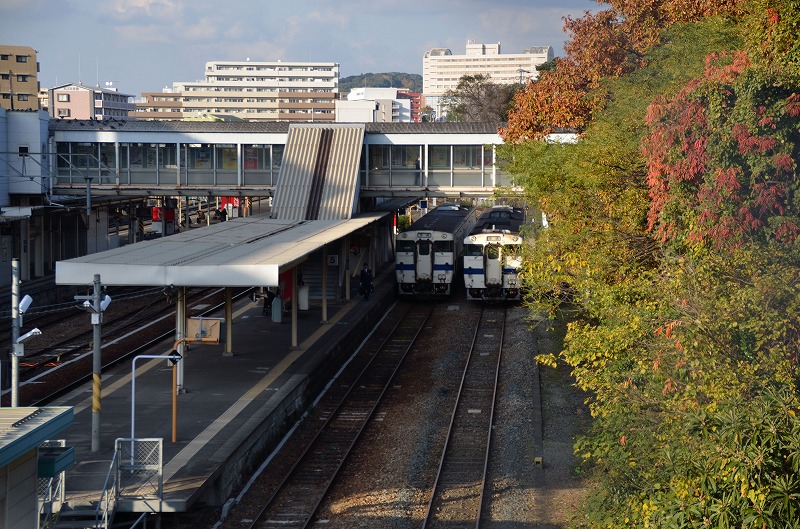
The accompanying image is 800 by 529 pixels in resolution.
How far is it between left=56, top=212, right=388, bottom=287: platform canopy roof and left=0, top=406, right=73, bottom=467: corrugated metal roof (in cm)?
549

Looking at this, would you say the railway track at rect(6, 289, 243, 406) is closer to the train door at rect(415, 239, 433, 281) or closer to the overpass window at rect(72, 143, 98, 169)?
the overpass window at rect(72, 143, 98, 169)

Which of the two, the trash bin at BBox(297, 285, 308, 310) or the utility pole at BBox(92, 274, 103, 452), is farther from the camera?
the trash bin at BBox(297, 285, 308, 310)

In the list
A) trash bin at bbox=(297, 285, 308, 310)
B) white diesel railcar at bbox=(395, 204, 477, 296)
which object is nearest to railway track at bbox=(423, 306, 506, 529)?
trash bin at bbox=(297, 285, 308, 310)

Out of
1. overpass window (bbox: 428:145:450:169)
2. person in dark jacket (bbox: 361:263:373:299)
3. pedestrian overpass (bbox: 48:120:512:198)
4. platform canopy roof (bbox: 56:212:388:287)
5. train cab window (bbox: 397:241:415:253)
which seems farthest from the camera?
overpass window (bbox: 428:145:450:169)

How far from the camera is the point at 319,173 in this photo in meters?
32.2

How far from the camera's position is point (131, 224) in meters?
42.2

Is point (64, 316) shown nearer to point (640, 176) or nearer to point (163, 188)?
point (163, 188)

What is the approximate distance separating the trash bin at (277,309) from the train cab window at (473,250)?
292 inches

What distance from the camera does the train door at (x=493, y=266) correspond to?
31.5 m

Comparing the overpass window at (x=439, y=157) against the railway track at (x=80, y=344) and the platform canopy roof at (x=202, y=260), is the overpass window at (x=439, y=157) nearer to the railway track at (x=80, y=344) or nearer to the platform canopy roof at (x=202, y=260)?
the railway track at (x=80, y=344)

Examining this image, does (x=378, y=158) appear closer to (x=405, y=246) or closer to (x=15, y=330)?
(x=405, y=246)

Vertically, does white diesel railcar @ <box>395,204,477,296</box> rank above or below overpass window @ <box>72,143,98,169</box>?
below

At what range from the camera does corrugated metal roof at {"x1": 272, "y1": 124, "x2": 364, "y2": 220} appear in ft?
102

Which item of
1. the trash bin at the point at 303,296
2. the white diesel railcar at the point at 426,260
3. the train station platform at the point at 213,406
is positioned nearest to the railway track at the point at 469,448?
the train station platform at the point at 213,406
